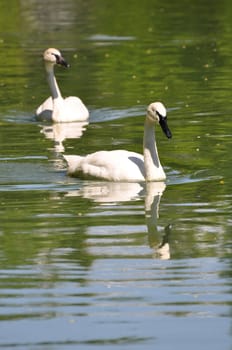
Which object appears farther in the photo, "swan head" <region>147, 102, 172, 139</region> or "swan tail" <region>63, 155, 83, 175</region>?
"swan tail" <region>63, 155, 83, 175</region>

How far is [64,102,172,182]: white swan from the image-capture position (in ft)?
51.9

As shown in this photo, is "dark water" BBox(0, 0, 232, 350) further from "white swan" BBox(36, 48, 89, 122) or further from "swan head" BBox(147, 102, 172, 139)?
"swan head" BBox(147, 102, 172, 139)

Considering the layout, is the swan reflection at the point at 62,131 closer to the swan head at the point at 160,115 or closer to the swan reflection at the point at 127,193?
the swan head at the point at 160,115

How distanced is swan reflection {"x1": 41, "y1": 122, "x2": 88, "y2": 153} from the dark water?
0.11 ft

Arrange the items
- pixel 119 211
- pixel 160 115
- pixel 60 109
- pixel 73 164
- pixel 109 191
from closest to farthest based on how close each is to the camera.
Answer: pixel 119 211 → pixel 109 191 → pixel 160 115 → pixel 73 164 → pixel 60 109

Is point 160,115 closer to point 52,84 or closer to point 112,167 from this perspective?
point 112,167

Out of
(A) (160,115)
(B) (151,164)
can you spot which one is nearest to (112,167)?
(B) (151,164)

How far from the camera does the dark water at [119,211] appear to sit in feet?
33.2

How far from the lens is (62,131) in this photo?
2067cm

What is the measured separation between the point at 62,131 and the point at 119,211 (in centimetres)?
660

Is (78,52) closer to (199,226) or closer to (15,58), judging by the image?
(15,58)

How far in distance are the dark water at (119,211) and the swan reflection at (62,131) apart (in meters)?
0.03

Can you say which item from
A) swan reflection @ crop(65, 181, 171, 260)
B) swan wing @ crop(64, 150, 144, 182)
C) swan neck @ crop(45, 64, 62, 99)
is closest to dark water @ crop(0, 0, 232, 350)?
swan reflection @ crop(65, 181, 171, 260)

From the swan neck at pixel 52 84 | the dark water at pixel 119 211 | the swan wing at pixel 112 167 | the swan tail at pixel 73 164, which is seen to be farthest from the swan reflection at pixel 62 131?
the swan wing at pixel 112 167
